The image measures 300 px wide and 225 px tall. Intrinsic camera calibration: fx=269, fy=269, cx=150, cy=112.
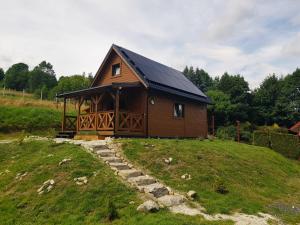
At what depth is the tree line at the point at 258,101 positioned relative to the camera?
39938 millimetres

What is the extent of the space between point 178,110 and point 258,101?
2887 centimetres

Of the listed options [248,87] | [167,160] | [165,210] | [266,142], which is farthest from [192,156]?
[248,87]

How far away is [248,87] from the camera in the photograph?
1759 inches

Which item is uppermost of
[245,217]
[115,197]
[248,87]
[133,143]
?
[248,87]

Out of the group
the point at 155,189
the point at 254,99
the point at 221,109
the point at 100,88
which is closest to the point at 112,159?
the point at 155,189

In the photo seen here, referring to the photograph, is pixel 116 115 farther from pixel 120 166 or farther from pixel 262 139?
pixel 262 139

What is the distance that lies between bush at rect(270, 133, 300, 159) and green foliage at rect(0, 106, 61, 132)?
19.5 m

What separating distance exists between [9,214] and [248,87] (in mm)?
42965

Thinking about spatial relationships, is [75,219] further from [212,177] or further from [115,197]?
[212,177]

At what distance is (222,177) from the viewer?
10906 millimetres

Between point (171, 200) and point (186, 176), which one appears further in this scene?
point (186, 176)

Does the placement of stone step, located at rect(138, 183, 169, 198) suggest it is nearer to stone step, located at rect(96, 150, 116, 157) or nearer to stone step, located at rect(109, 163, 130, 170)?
stone step, located at rect(109, 163, 130, 170)

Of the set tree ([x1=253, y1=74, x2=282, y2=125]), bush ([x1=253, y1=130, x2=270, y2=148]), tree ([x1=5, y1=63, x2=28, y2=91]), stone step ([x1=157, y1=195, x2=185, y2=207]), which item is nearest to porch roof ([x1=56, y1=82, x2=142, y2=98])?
stone step ([x1=157, y1=195, x2=185, y2=207])

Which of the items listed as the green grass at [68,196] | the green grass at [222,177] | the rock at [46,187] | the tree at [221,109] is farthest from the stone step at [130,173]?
the tree at [221,109]
